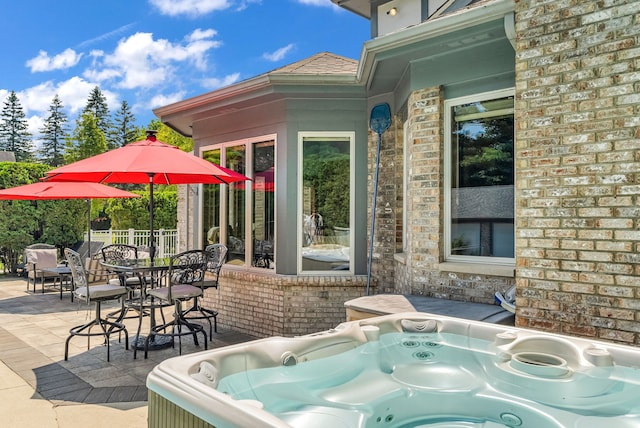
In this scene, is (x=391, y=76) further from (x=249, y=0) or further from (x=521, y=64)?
(x=249, y=0)

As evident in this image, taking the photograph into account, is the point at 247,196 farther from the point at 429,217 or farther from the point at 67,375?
the point at 67,375

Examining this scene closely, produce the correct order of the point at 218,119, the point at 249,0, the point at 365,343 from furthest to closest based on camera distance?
the point at 249,0 < the point at 218,119 < the point at 365,343

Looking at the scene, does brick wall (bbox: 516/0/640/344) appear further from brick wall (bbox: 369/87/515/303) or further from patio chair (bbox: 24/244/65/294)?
patio chair (bbox: 24/244/65/294)

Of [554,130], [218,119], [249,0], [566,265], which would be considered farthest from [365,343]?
[249,0]

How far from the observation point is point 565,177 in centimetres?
332

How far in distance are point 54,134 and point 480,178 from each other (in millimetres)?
49125

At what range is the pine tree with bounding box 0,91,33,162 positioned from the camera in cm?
4559

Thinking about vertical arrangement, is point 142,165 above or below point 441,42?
below

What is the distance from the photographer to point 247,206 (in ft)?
21.8

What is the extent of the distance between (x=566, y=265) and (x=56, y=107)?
166ft

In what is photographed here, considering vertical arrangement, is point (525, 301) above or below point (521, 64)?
below

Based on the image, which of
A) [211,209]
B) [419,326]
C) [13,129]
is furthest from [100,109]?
[419,326]

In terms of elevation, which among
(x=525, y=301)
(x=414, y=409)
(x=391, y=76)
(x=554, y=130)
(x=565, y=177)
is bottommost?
(x=414, y=409)

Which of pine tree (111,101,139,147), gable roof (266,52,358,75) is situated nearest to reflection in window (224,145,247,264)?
gable roof (266,52,358,75)
